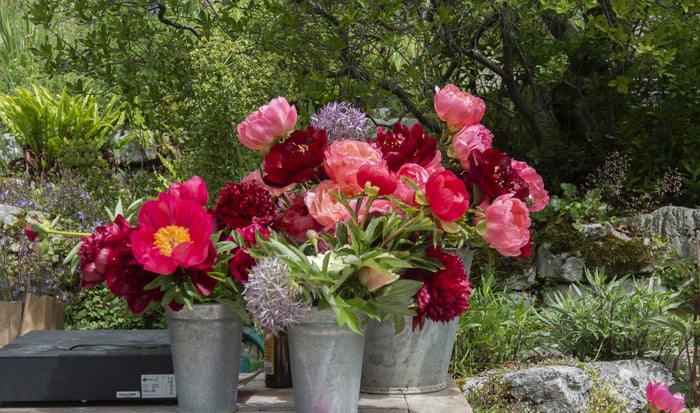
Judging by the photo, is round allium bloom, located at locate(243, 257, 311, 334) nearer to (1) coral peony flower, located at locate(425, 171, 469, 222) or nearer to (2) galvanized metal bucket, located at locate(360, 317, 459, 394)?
(1) coral peony flower, located at locate(425, 171, 469, 222)

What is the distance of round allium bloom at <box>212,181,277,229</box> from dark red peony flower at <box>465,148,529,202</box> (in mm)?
328

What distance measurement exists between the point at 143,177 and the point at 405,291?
3.56 metres

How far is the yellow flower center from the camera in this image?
3.90 ft

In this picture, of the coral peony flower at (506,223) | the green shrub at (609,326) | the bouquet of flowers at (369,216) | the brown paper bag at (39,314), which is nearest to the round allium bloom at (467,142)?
the bouquet of flowers at (369,216)

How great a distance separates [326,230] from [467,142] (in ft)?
0.96

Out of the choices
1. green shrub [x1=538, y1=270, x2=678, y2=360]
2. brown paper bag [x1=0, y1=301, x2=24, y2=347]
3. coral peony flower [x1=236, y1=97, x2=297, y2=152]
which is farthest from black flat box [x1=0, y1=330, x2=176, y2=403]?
green shrub [x1=538, y1=270, x2=678, y2=360]

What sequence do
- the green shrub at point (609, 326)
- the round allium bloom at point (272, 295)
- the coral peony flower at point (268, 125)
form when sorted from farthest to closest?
the green shrub at point (609, 326), the coral peony flower at point (268, 125), the round allium bloom at point (272, 295)

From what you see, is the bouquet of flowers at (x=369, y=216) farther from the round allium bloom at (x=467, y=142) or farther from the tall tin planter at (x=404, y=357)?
the tall tin planter at (x=404, y=357)

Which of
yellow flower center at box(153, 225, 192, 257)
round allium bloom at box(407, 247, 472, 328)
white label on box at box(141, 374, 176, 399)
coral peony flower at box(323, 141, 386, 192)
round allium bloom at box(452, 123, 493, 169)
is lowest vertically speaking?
white label on box at box(141, 374, 176, 399)

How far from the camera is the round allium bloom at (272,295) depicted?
1.14 m

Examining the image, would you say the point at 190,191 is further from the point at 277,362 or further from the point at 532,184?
the point at 532,184

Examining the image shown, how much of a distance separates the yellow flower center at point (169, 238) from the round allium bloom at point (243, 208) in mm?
132

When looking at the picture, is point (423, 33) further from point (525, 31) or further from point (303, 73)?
point (525, 31)

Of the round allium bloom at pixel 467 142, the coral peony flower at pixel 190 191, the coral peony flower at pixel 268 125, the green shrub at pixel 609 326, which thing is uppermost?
the coral peony flower at pixel 268 125
